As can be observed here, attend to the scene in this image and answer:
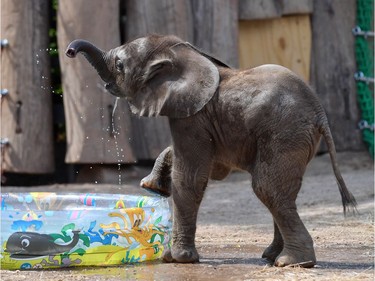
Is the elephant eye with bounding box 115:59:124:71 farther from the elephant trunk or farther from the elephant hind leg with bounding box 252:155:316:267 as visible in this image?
the elephant hind leg with bounding box 252:155:316:267

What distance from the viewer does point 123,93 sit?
20.9 ft

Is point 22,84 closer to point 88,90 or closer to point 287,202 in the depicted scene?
point 88,90

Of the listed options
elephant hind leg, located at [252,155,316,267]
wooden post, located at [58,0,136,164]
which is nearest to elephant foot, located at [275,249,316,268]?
elephant hind leg, located at [252,155,316,267]

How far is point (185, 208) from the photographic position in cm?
619

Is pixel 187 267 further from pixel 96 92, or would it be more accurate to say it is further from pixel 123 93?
pixel 96 92

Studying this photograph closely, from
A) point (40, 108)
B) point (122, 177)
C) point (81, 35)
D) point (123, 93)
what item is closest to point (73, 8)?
point (81, 35)

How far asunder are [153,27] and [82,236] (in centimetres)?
503

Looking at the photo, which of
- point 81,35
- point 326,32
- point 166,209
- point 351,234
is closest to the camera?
point 166,209

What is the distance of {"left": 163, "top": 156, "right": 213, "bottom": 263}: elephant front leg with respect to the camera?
6.11 m

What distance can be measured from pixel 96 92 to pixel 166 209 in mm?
4024

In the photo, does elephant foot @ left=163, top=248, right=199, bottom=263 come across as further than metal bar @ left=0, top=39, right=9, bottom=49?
No

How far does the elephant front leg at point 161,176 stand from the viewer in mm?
6551

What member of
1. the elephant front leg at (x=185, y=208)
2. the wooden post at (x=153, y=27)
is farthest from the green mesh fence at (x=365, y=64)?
the elephant front leg at (x=185, y=208)

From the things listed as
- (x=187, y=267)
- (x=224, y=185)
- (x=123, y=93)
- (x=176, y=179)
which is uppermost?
(x=123, y=93)
